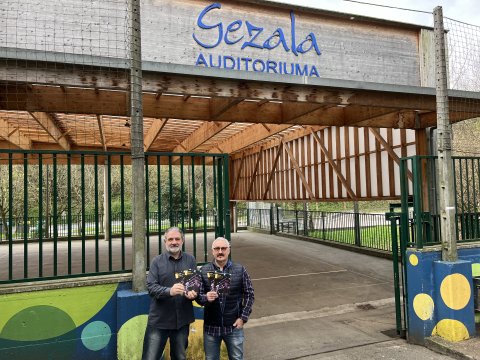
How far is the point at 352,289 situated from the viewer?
28.0ft

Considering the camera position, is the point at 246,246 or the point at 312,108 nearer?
the point at 312,108

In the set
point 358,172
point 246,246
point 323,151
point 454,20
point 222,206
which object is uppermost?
point 454,20

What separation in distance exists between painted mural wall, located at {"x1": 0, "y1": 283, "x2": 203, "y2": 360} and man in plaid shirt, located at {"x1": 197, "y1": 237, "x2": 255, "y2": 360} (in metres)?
0.97

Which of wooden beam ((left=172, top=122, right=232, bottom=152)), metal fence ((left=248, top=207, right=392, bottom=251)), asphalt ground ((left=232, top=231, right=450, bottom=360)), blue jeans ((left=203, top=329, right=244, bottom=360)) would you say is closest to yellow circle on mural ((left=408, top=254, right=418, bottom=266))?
asphalt ground ((left=232, top=231, right=450, bottom=360))

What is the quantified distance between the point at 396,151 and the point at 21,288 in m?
10.1

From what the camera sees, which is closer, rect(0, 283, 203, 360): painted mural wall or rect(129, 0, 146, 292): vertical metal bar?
rect(0, 283, 203, 360): painted mural wall

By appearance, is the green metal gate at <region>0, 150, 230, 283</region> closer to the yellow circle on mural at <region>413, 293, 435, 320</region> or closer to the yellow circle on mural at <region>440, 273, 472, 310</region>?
the yellow circle on mural at <region>413, 293, 435, 320</region>

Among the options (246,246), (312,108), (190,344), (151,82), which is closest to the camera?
(190,344)

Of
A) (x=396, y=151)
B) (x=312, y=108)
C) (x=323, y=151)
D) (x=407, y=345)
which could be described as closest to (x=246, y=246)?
(x=323, y=151)

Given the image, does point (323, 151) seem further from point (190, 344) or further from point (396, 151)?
point (190, 344)

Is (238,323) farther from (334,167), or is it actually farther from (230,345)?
(334,167)

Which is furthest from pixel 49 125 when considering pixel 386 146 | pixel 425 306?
pixel 425 306

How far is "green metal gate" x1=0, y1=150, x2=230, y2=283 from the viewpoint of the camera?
4.09 meters

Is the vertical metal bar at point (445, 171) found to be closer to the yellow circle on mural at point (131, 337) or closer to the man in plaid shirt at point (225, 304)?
the man in plaid shirt at point (225, 304)
